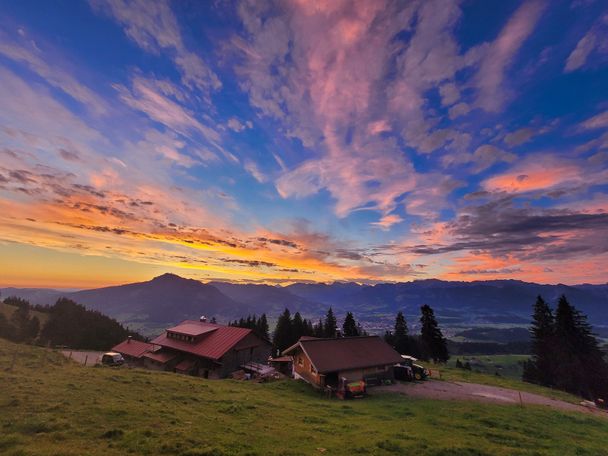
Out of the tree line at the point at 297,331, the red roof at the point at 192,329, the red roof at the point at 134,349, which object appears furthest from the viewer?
the tree line at the point at 297,331

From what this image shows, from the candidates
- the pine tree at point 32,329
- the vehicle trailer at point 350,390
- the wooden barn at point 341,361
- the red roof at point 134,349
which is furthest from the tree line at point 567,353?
the pine tree at point 32,329

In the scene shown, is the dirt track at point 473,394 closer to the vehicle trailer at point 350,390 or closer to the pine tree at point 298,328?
the vehicle trailer at point 350,390

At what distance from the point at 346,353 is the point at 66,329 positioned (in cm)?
10742

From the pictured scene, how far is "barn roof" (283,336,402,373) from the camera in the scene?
3875cm

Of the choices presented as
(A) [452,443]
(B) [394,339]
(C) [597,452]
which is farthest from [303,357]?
(B) [394,339]

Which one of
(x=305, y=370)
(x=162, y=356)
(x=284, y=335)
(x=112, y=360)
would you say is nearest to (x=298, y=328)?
(x=284, y=335)

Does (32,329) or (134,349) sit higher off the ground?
(32,329)

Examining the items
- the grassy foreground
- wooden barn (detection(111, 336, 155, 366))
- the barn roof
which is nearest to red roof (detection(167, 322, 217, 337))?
wooden barn (detection(111, 336, 155, 366))

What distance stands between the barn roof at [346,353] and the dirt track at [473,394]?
3588 millimetres

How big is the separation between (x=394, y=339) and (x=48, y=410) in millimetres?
102009

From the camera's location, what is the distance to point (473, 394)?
3800 cm

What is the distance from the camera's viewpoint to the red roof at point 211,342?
49.1 metres

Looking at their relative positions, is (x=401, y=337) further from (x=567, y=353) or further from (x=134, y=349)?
(x=134, y=349)

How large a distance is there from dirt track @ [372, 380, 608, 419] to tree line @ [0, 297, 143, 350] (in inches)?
3902
